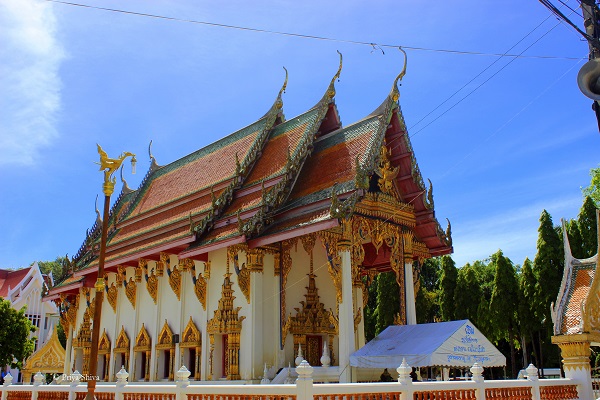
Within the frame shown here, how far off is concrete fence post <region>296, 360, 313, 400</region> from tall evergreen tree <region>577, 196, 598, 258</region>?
777 inches

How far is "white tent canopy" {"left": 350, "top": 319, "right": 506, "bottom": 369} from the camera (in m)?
11.4

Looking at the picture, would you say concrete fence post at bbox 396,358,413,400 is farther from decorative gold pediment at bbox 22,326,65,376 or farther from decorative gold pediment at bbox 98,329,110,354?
decorative gold pediment at bbox 22,326,65,376

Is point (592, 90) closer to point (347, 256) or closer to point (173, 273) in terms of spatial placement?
point (347, 256)

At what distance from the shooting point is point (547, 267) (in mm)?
25156

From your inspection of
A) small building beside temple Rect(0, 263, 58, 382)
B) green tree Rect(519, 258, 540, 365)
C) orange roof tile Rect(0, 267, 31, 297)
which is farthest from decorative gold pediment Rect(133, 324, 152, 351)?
orange roof tile Rect(0, 267, 31, 297)

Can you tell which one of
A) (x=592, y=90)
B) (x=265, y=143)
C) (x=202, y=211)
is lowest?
(x=592, y=90)

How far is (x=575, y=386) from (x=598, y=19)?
21.5ft

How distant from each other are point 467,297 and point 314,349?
16.0 metres

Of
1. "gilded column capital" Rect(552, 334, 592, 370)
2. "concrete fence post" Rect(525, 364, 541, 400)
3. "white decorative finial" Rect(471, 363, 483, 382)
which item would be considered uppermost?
"gilded column capital" Rect(552, 334, 592, 370)

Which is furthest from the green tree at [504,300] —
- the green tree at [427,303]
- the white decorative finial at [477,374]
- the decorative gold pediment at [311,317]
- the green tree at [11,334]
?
the green tree at [11,334]

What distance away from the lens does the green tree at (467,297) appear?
2966 centimetres

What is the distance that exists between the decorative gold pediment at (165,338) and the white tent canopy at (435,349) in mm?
6593

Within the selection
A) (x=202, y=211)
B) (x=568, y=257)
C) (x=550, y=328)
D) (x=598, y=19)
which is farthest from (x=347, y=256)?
(x=550, y=328)

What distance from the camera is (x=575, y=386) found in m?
10.8
